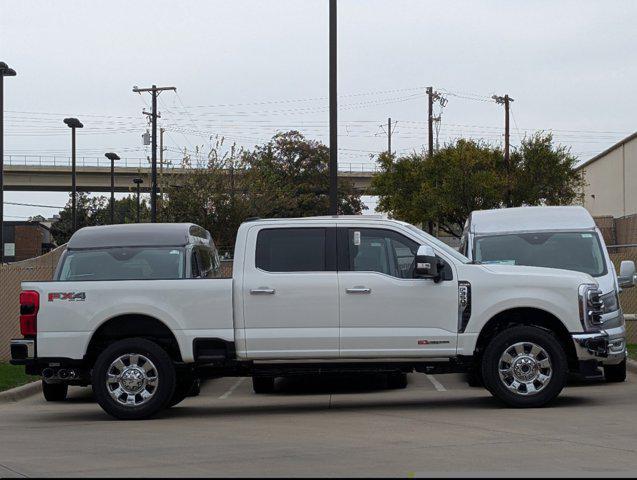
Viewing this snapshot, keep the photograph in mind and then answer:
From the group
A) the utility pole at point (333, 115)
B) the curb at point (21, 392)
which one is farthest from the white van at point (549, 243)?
the curb at point (21, 392)

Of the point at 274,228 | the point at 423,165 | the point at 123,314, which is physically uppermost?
the point at 423,165

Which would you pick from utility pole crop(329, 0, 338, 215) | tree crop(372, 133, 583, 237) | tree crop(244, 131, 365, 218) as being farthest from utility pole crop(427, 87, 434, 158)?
utility pole crop(329, 0, 338, 215)

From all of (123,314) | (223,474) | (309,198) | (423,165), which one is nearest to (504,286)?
(123,314)

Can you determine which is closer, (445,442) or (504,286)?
(445,442)

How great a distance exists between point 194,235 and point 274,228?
4.22 meters

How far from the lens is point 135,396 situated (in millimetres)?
12633

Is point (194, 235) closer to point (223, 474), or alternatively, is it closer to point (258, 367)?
point (258, 367)

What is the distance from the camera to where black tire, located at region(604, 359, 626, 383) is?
15.4m

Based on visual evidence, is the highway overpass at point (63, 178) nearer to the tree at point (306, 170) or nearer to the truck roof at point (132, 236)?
the tree at point (306, 170)

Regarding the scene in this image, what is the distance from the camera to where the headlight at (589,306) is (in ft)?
41.3

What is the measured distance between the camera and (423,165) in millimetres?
62594

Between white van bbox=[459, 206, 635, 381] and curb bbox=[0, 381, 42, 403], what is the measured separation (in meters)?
6.78

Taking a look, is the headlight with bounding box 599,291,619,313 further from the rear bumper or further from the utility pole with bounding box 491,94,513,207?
the utility pole with bounding box 491,94,513,207

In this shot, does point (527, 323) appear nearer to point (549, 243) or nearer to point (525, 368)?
point (525, 368)
